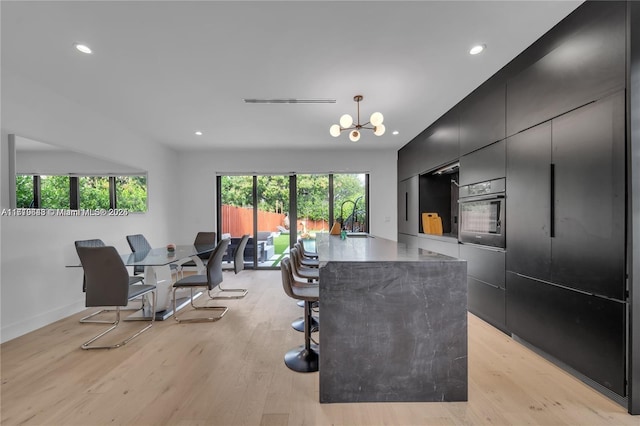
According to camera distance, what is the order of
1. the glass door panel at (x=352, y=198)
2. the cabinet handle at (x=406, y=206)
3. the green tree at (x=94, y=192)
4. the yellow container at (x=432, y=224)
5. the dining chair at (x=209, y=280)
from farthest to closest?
the glass door panel at (x=352, y=198) → the cabinet handle at (x=406, y=206) → the yellow container at (x=432, y=224) → the green tree at (x=94, y=192) → the dining chair at (x=209, y=280)

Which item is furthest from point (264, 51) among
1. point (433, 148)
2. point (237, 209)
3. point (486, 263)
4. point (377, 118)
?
point (237, 209)

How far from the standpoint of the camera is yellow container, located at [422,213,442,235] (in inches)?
172

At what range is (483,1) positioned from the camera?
5.89 ft

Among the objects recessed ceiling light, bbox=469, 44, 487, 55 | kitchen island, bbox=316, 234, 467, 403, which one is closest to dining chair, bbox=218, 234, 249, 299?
kitchen island, bbox=316, 234, 467, 403

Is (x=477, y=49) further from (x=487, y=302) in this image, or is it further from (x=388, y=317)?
(x=487, y=302)

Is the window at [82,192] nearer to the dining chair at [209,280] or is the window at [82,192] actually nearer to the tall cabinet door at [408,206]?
the dining chair at [209,280]

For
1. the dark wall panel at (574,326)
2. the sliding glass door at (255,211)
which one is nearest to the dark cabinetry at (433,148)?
the dark wall panel at (574,326)

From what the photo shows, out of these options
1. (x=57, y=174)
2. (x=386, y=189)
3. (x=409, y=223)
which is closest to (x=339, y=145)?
(x=386, y=189)

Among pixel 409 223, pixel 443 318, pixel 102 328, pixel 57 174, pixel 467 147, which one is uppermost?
pixel 467 147

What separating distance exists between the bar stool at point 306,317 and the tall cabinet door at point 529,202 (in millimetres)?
1847

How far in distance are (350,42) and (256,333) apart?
2862 mm

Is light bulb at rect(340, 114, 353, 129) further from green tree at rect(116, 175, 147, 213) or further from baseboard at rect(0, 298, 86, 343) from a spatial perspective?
baseboard at rect(0, 298, 86, 343)

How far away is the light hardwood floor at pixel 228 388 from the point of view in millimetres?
1571

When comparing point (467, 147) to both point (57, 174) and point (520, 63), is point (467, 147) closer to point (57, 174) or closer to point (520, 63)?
point (520, 63)
